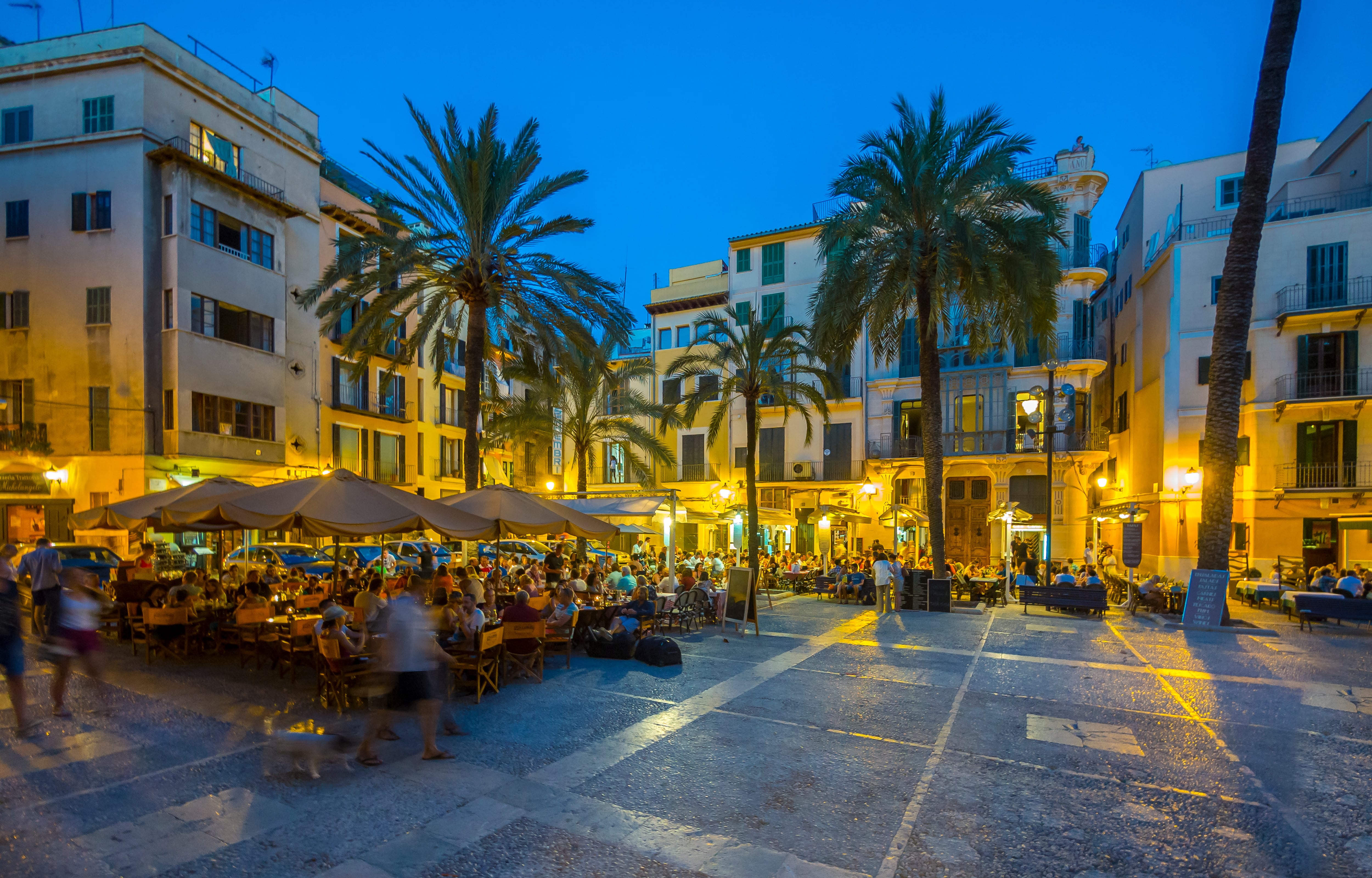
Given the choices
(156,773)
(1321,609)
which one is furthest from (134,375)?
(1321,609)

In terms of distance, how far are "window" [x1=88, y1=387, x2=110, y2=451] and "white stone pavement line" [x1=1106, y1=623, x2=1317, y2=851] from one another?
98.6 feet

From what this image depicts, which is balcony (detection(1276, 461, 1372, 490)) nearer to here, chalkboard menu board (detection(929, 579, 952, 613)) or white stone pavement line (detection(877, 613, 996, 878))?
chalkboard menu board (detection(929, 579, 952, 613))

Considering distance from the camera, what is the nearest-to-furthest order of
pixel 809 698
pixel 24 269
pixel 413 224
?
1. pixel 809 698
2. pixel 413 224
3. pixel 24 269

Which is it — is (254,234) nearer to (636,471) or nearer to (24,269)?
(24,269)

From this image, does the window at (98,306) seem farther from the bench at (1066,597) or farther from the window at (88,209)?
the bench at (1066,597)

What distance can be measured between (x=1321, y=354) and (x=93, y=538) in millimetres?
40676

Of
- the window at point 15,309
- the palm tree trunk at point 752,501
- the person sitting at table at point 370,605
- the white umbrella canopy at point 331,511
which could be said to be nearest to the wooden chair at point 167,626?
the white umbrella canopy at point 331,511

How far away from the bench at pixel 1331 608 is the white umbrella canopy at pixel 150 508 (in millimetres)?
19899

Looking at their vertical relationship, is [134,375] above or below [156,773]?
above

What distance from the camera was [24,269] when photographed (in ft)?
82.0

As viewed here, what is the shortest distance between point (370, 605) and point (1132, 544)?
23.3 metres

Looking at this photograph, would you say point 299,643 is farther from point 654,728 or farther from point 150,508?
point 654,728

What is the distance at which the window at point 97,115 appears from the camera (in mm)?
24375

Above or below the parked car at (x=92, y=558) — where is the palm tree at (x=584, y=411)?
above
